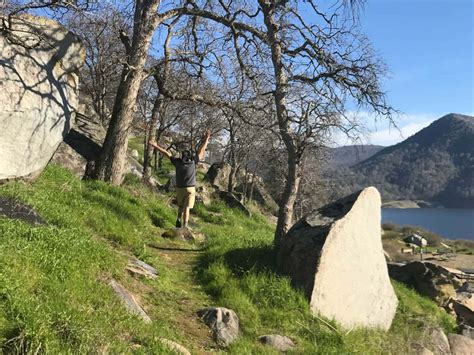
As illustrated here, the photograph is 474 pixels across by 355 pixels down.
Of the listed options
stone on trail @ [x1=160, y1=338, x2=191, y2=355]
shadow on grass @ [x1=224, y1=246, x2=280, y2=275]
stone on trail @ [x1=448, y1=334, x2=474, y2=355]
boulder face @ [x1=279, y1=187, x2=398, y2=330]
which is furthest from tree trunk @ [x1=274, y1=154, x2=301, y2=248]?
→ stone on trail @ [x1=160, y1=338, x2=191, y2=355]

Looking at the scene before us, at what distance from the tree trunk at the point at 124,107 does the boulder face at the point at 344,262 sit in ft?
17.9

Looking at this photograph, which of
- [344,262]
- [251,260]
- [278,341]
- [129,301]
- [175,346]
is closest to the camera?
[175,346]

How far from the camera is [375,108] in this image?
11664 millimetres

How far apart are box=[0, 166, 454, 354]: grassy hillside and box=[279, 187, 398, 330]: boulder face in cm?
32

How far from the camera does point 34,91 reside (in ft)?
29.4

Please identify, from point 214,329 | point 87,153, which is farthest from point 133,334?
point 87,153

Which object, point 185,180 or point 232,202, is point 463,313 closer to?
point 185,180

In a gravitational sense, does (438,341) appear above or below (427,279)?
below

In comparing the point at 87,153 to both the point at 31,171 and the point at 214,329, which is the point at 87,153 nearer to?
the point at 31,171

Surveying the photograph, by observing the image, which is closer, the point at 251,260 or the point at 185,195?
the point at 251,260

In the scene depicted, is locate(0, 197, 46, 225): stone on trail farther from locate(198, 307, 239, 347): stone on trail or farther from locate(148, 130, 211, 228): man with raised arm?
locate(148, 130, 211, 228): man with raised arm

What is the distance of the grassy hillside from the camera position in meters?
4.30

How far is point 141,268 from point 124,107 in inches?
233

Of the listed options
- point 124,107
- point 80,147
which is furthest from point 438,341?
point 80,147
